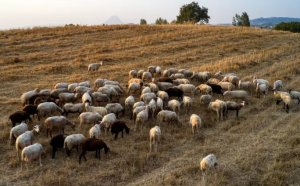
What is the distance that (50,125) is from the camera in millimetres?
15570

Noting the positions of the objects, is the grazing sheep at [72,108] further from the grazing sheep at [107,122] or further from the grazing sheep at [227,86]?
the grazing sheep at [227,86]

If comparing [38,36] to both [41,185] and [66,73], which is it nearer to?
[66,73]

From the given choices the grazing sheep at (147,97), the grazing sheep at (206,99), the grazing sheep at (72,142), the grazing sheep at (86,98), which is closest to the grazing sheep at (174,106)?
the grazing sheep at (147,97)

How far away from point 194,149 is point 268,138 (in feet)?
10.0

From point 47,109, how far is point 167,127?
503cm

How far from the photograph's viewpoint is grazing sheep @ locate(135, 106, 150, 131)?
1630cm

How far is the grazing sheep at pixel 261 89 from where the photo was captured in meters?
20.9

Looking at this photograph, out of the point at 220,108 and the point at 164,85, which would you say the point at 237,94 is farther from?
the point at 164,85

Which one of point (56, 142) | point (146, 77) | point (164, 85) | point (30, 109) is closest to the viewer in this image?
point (56, 142)

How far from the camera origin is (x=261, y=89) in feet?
68.6

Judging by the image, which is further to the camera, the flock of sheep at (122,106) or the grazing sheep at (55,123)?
the grazing sheep at (55,123)

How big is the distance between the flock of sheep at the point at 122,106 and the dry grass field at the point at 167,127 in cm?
39

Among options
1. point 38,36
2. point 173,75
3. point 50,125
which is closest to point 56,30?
point 38,36

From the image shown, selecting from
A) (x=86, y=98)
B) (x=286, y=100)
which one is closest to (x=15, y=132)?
(x=86, y=98)
